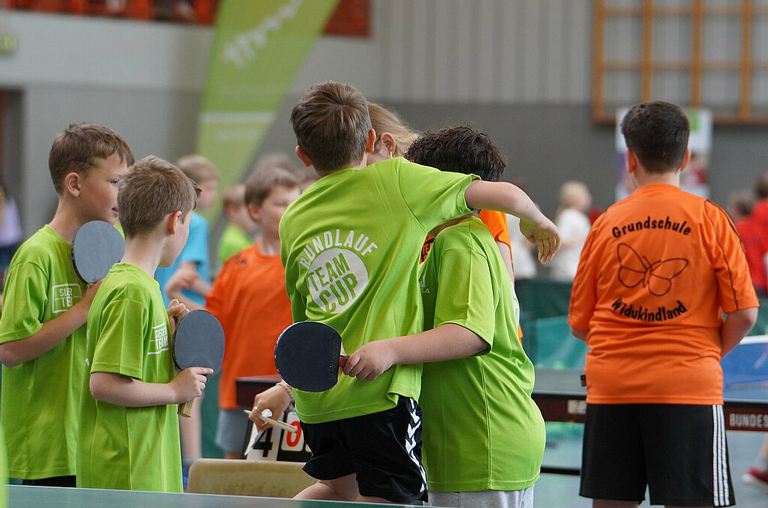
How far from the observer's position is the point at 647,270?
9.17 feet

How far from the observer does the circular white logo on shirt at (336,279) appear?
80.1 inches

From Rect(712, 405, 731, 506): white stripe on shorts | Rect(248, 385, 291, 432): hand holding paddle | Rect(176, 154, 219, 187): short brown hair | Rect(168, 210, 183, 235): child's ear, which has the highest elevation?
Rect(176, 154, 219, 187): short brown hair

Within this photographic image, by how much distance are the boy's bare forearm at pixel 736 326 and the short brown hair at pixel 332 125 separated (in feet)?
4.08

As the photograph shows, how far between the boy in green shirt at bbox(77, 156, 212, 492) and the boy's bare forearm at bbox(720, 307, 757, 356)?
1.44 m

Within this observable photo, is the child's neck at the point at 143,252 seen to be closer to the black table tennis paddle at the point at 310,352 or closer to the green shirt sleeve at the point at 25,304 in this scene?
the green shirt sleeve at the point at 25,304

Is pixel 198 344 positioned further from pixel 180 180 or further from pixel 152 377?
pixel 180 180

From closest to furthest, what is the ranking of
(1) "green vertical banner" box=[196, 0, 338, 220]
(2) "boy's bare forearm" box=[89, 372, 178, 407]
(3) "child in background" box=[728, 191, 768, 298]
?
(2) "boy's bare forearm" box=[89, 372, 178, 407], (3) "child in background" box=[728, 191, 768, 298], (1) "green vertical banner" box=[196, 0, 338, 220]

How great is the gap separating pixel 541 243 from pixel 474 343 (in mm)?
317

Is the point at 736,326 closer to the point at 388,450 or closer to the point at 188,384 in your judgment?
the point at 388,450

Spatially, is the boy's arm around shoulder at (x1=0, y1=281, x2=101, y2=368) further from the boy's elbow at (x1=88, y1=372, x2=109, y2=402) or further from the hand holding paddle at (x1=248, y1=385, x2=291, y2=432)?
the hand holding paddle at (x1=248, y1=385, x2=291, y2=432)

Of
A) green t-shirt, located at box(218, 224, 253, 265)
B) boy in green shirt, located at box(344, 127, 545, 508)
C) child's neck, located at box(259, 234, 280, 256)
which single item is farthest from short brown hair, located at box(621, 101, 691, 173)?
→ green t-shirt, located at box(218, 224, 253, 265)

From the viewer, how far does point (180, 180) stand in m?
2.45

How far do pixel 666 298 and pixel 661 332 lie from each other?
10 centimetres

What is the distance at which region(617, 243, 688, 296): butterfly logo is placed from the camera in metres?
2.76
